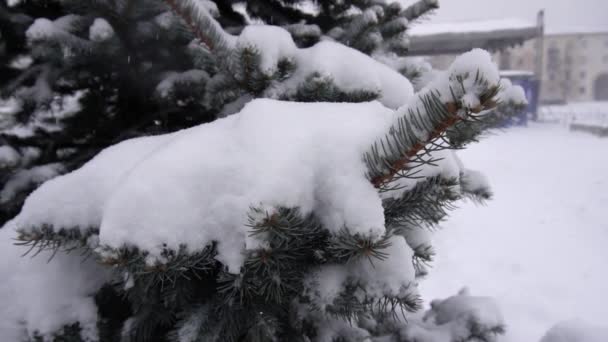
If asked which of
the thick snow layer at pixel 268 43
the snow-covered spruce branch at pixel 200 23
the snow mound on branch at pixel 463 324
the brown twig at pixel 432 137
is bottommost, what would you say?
the snow mound on branch at pixel 463 324

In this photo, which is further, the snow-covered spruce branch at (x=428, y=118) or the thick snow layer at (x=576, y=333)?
the thick snow layer at (x=576, y=333)

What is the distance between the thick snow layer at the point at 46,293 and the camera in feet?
3.54

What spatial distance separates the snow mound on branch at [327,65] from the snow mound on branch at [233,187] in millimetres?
247

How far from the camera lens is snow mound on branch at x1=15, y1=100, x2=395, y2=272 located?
750 mm

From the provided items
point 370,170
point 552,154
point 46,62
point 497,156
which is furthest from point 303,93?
point 552,154

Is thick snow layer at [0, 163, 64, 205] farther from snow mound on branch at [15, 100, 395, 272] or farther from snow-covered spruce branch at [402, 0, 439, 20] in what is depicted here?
snow-covered spruce branch at [402, 0, 439, 20]

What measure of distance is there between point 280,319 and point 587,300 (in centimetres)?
467

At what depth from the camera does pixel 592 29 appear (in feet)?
120

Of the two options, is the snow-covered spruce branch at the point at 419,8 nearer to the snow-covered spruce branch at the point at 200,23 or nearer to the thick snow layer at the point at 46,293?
the snow-covered spruce branch at the point at 200,23

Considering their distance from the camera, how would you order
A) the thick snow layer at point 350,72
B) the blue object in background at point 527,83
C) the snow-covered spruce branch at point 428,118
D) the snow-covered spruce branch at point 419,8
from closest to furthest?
the snow-covered spruce branch at point 428,118 → the thick snow layer at point 350,72 → the snow-covered spruce branch at point 419,8 → the blue object in background at point 527,83

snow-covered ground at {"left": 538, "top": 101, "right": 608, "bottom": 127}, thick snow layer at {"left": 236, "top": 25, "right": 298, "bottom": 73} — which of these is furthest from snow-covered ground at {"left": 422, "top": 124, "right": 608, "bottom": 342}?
snow-covered ground at {"left": 538, "top": 101, "right": 608, "bottom": 127}

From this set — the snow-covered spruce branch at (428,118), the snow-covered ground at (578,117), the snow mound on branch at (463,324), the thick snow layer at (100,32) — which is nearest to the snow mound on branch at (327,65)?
the snow-covered spruce branch at (428,118)

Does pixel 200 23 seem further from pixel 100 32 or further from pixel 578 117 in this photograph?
pixel 578 117

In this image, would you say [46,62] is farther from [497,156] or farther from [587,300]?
[497,156]
